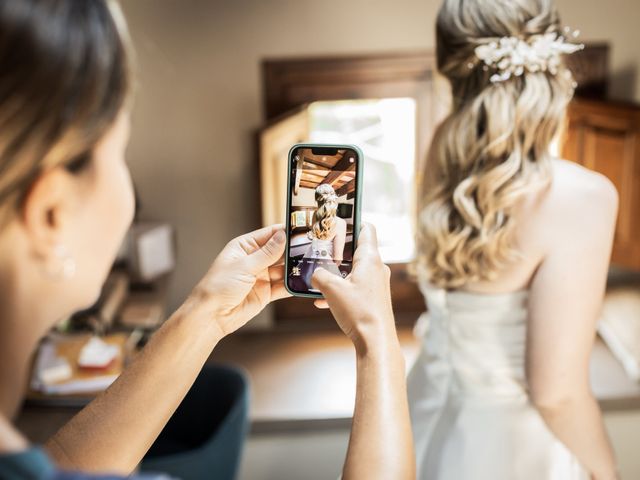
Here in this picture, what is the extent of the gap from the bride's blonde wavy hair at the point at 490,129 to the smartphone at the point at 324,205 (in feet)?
1.61

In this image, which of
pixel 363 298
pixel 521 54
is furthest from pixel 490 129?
pixel 363 298

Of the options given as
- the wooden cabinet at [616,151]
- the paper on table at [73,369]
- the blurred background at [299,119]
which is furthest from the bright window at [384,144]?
the paper on table at [73,369]

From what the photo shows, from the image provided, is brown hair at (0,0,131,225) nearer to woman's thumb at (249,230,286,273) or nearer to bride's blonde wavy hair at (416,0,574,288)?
woman's thumb at (249,230,286,273)

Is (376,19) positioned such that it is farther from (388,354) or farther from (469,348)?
(388,354)

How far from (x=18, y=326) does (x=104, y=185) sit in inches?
5.0

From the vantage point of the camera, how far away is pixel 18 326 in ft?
1.71

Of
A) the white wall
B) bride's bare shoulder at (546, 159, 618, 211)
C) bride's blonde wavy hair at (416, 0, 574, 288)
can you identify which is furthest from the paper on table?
bride's bare shoulder at (546, 159, 618, 211)

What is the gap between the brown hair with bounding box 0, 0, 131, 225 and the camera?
1.49ft

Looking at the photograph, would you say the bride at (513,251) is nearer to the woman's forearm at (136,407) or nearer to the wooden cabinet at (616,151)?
the woman's forearm at (136,407)

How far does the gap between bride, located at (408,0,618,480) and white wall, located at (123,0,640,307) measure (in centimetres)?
131

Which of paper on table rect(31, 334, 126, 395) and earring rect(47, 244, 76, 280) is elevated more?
earring rect(47, 244, 76, 280)

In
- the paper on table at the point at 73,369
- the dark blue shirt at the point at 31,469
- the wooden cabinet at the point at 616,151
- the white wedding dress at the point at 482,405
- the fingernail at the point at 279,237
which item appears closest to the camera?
the dark blue shirt at the point at 31,469

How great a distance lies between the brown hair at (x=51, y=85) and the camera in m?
0.45

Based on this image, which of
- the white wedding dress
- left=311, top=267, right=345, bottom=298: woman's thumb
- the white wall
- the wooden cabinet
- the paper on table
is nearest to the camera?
left=311, top=267, right=345, bottom=298: woman's thumb
